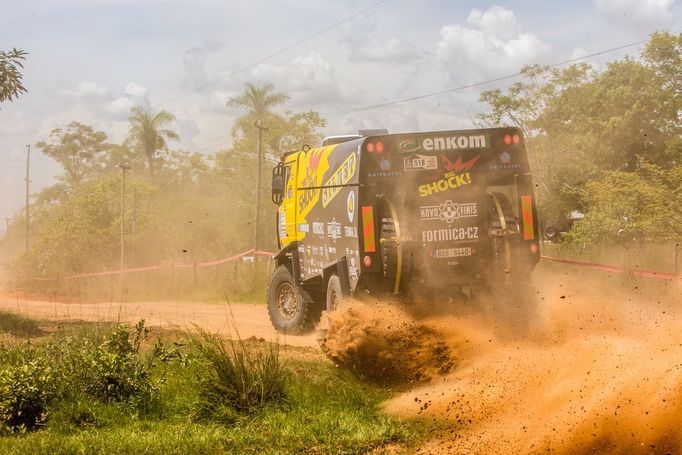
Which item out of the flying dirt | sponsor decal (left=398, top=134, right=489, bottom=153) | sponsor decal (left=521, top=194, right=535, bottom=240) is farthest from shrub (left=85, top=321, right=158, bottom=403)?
sponsor decal (left=521, top=194, right=535, bottom=240)

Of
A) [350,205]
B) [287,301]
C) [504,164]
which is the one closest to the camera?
[350,205]

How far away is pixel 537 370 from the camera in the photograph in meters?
6.92

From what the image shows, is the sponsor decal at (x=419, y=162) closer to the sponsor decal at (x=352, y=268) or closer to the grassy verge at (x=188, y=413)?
the sponsor decal at (x=352, y=268)

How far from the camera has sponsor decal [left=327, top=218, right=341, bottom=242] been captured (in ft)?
32.2

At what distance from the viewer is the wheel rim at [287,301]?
499 inches

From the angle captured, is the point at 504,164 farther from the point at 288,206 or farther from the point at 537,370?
the point at 288,206

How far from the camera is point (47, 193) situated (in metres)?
68.2

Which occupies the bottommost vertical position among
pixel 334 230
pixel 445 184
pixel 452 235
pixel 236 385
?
pixel 236 385

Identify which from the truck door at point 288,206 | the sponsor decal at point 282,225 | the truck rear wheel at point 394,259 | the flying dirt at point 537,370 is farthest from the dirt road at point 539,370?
the sponsor decal at point 282,225

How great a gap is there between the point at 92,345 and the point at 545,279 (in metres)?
6.78

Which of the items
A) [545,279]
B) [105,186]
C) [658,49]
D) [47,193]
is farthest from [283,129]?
[47,193]

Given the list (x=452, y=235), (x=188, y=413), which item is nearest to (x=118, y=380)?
(x=188, y=413)

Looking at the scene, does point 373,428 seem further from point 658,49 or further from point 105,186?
point 105,186

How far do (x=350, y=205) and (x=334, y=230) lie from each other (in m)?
0.79
